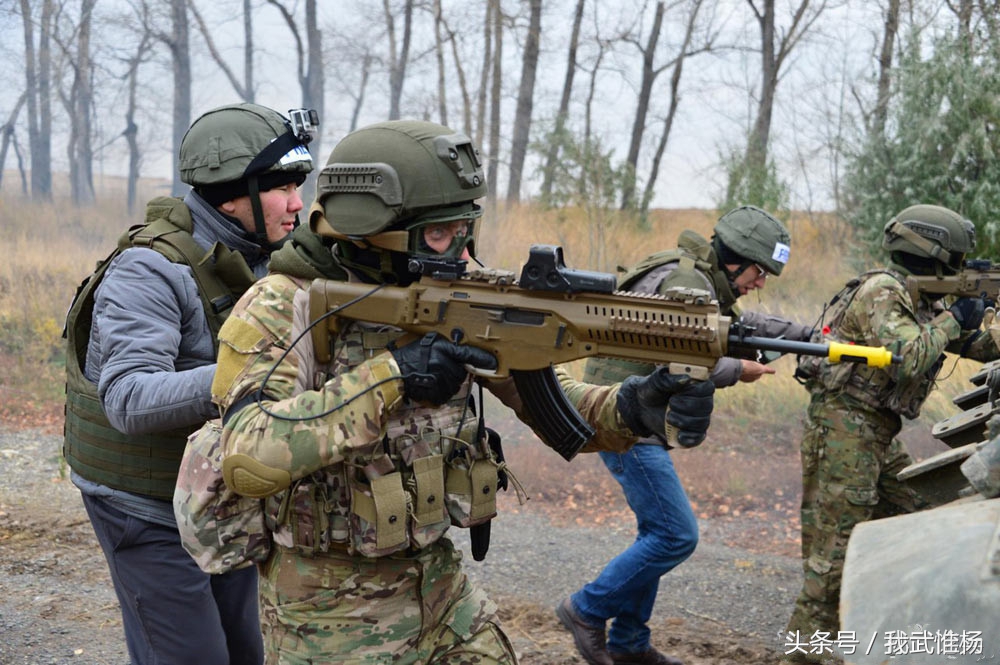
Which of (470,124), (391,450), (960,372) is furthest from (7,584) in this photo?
(470,124)

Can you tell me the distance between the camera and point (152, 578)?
3193 millimetres

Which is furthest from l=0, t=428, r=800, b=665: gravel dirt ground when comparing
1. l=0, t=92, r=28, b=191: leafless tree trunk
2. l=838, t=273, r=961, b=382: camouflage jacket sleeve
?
l=0, t=92, r=28, b=191: leafless tree trunk

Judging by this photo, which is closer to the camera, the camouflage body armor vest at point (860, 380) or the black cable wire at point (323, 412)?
the black cable wire at point (323, 412)

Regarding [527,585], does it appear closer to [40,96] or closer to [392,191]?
[392,191]

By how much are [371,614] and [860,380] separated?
126 inches

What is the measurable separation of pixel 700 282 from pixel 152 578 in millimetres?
2619

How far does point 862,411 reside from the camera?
5070mm

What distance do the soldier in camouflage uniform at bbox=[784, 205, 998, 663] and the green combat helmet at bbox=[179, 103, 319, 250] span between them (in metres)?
2.85

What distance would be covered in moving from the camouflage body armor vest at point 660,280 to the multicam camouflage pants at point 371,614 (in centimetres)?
197

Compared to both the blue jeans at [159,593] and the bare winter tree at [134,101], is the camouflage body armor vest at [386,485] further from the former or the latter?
the bare winter tree at [134,101]

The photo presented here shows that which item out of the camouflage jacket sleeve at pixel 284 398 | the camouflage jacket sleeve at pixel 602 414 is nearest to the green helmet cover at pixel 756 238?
the camouflage jacket sleeve at pixel 602 414

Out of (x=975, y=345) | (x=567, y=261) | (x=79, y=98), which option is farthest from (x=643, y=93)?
(x=975, y=345)

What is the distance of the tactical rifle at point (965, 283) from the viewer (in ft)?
17.6

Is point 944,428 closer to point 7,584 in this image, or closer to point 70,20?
point 7,584
